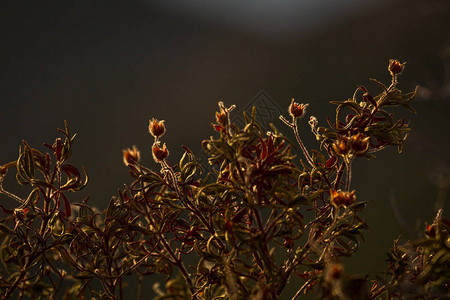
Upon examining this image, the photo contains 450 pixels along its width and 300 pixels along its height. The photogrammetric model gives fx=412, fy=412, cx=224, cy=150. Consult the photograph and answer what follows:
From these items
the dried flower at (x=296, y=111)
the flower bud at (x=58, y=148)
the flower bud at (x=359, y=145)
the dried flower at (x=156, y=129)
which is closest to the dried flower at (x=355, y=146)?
the flower bud at (x=359, y=145)

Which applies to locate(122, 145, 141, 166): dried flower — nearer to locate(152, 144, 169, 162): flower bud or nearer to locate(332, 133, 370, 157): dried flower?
locate(152, 144, 169, 162): flower bud

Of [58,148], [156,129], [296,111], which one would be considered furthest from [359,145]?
[58,148]

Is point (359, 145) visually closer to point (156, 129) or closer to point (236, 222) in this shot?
point (236, 222)

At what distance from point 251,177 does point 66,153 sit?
28 centimetres

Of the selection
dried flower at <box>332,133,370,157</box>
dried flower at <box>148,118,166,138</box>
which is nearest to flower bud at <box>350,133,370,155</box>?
dried flower at <box>332,133,370,157</box>

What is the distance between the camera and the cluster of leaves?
0.50 meters

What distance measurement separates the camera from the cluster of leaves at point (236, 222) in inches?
19.7

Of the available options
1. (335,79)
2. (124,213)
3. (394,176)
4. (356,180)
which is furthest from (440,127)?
(124,213)

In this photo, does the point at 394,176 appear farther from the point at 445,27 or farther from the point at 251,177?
the point at 251,177

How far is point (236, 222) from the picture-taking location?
0.54 m

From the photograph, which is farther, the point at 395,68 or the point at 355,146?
the point at 395,68

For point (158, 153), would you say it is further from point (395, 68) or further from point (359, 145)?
point (395, 68)

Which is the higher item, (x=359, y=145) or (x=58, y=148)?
(x=58, y=148)

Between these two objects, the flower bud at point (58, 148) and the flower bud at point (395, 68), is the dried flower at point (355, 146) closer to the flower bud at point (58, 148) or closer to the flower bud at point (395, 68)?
the flower bud at point (395, 68)
